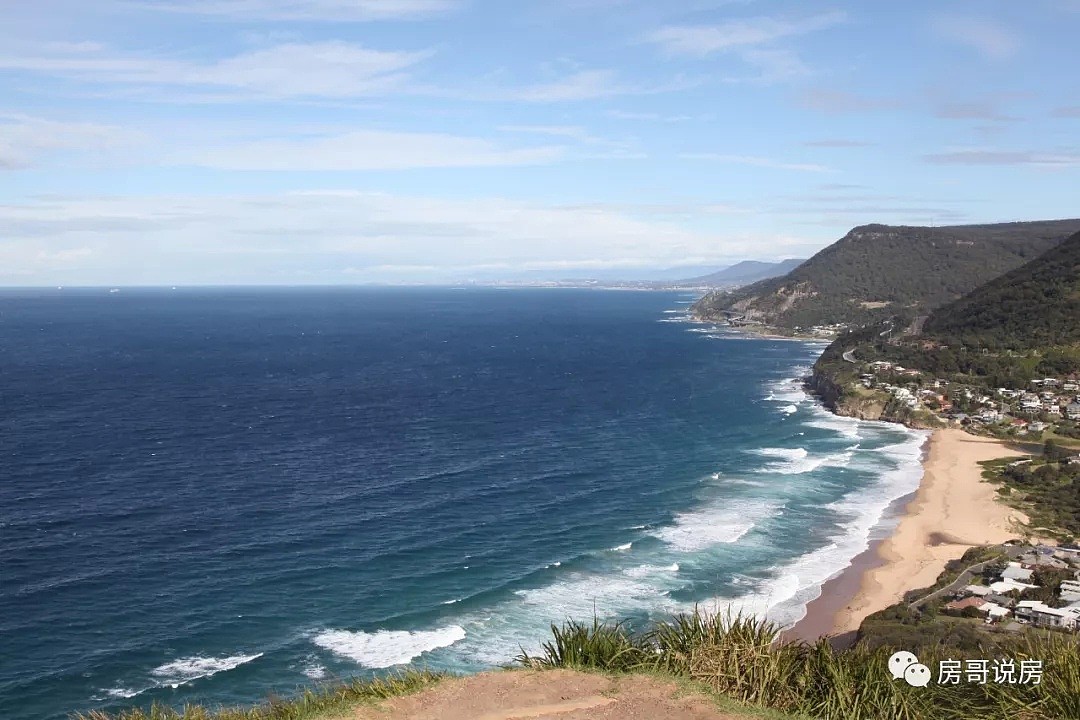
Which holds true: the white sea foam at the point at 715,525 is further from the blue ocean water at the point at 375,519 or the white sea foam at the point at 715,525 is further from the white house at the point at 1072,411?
the white house at the point at 1072,411

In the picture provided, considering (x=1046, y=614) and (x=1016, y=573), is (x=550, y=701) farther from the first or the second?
(x=1016, y=573)

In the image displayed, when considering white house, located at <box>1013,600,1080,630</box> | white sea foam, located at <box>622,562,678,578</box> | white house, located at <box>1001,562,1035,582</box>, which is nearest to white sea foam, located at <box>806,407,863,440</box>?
white house, located at <box>1001,562,1035,582</box>

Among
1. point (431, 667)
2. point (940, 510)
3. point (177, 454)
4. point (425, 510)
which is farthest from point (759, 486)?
point (177, 454)

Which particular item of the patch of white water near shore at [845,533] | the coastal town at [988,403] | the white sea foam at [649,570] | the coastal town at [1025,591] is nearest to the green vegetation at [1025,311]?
the coastal town at [988,403]

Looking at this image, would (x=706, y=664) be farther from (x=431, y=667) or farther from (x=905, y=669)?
(x=431, y=667)

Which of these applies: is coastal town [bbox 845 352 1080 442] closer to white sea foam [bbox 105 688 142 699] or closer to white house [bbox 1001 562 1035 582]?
white house [bbox 1001 562 1035 582]

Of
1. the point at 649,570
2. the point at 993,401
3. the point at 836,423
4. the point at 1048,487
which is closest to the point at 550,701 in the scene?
the point at 649,570
